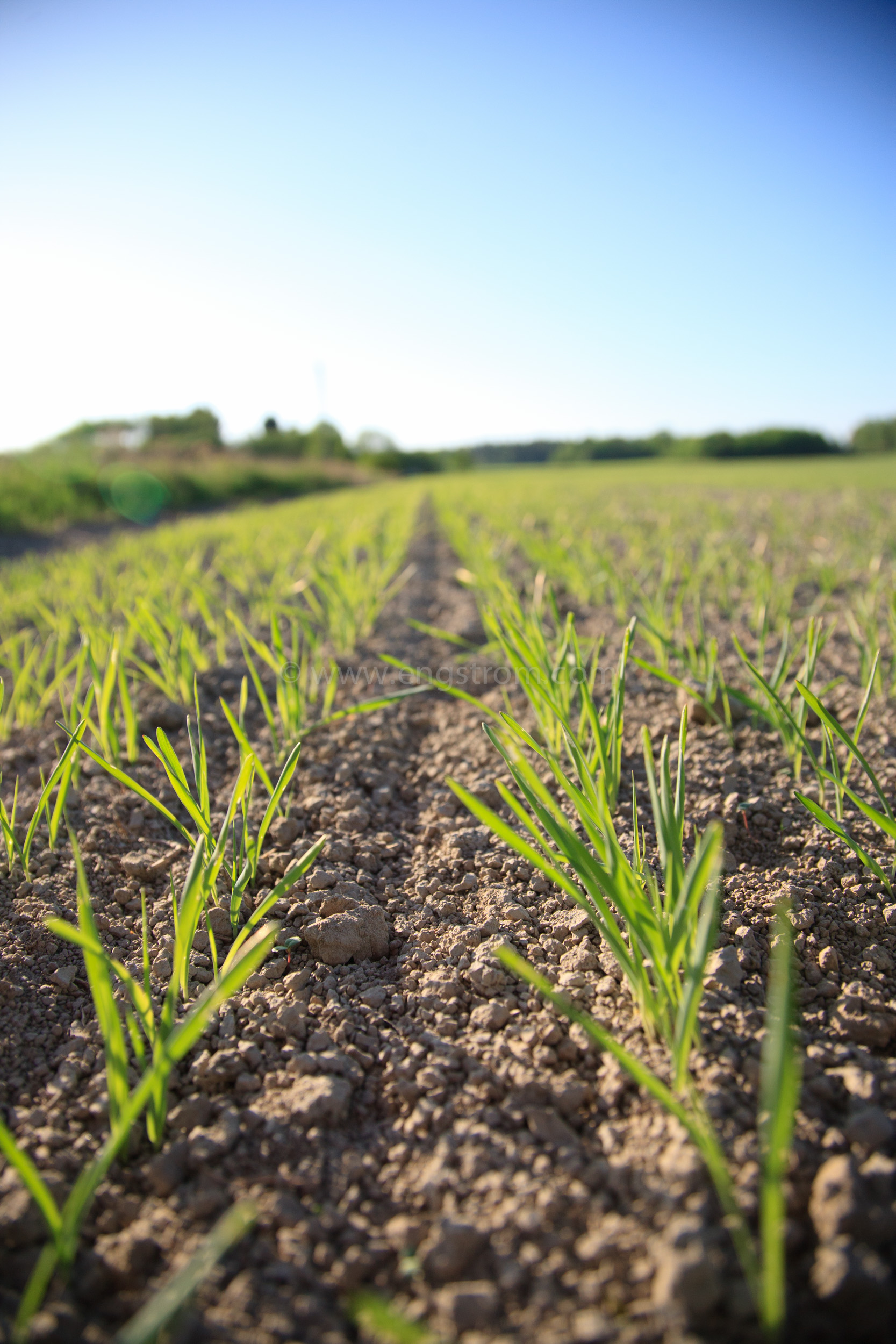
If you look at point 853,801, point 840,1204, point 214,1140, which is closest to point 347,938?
point 214,1140

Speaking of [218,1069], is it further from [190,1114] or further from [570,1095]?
[570,1095]

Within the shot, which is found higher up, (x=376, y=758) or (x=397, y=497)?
(x=397, y=497)

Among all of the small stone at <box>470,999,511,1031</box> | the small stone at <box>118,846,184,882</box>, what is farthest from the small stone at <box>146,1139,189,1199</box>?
the small stone at <box>118,846,184,882</box>

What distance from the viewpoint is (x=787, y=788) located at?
128 cm

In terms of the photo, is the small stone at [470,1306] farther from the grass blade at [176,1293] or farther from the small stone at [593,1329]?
the grass blade at [176,1293]

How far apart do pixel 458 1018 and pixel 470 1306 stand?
13.9 inches

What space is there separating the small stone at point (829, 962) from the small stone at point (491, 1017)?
1.38 ft

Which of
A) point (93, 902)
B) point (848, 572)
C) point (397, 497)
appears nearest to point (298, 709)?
point (93, 902)

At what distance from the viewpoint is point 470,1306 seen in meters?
0.53

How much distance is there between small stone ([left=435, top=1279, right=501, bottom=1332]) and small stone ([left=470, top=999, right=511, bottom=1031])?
30 cm

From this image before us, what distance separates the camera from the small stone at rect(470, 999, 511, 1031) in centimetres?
84

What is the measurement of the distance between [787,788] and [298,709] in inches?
39.6

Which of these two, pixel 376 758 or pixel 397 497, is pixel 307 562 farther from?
pixel 397 497

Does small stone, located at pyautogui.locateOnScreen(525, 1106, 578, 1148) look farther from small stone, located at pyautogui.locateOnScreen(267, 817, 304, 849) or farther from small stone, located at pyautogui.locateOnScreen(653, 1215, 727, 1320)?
small stone, located at pyautogui.locateOnScreen(267, 817, 304, 849)
